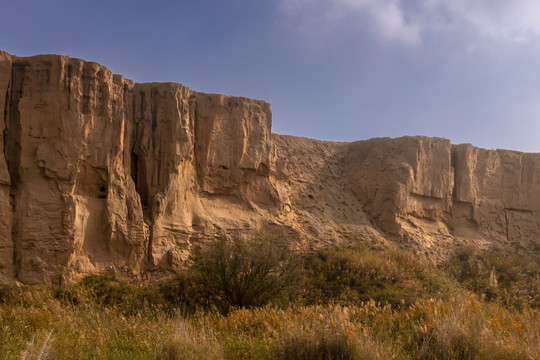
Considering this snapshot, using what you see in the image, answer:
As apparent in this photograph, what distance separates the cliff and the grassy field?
134cm

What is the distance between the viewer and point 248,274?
11812mm

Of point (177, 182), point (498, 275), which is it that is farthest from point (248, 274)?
point (498, 275)

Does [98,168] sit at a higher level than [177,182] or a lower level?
higher

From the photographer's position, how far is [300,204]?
Answer: 18.1 metres

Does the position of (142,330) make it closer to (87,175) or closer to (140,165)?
(87,175)

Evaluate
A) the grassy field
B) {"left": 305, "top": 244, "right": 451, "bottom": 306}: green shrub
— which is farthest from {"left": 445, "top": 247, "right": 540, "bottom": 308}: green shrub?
{"left": 305, "top": 244, "right": 451, "bottom": 306}: green shrub

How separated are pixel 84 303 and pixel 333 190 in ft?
39.9

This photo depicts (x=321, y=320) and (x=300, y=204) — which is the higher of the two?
(x=300, y=204)

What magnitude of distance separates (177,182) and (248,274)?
13.4 ft

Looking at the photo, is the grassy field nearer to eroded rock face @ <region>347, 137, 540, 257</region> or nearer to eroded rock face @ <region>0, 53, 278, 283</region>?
eroded rock face @ <region>0, 53, 278, 283</region>

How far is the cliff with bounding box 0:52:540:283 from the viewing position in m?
11.5

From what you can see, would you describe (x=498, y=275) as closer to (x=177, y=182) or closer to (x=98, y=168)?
(x=177, y=182)

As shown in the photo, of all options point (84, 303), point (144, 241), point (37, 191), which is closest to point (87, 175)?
point (37, 191)

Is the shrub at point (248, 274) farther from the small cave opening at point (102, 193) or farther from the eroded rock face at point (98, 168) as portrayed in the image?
the small cave opening at point (102, 193)
